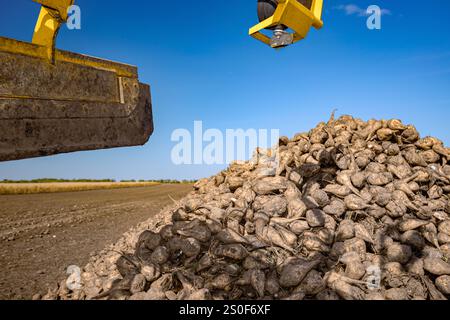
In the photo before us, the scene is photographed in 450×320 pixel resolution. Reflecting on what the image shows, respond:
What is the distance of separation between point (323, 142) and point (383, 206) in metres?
1.71

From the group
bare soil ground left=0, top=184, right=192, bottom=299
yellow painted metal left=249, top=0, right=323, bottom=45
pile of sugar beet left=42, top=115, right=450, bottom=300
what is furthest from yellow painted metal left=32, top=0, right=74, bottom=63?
bare soil ground left=0, top=184, right=192, bottom=299

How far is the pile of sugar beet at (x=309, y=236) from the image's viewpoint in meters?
4.14

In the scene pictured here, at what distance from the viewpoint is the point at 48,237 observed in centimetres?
789

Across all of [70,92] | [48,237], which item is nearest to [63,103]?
[70,92]

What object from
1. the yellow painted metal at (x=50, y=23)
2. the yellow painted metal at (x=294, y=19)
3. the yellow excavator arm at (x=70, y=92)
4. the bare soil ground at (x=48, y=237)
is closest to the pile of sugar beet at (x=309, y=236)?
the bare soil ground at (x=48, y=237)

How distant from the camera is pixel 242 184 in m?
5.97

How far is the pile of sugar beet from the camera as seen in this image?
163 inches

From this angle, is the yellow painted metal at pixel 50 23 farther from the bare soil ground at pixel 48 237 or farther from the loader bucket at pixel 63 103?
the bare soil ground at pixel 48 237

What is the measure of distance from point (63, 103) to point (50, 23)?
639mm

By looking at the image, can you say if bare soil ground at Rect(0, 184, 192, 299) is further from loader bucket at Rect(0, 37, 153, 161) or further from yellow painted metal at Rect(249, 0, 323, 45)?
yellow painted metal at Rect(249, 0, 323, 45)
